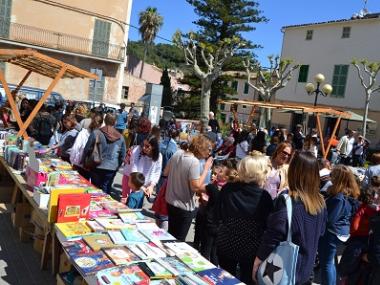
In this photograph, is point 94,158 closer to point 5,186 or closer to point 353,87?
point 5,186

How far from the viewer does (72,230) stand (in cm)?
362

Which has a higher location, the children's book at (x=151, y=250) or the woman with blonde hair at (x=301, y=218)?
the woman with blonde hair at (x=301, y=218)

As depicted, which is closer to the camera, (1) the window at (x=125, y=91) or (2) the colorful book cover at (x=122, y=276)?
(2) the colorful book cover at (x=122, y=276)

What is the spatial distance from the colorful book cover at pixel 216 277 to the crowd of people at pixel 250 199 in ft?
0.67

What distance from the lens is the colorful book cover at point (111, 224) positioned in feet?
12.2

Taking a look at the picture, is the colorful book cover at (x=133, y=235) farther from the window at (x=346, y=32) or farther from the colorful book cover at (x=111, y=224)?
the window at (x=346, y=32)

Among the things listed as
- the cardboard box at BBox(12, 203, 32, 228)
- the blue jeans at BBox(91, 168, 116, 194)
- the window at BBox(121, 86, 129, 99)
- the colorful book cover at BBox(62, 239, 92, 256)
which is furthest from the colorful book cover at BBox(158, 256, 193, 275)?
the window at BBox(121, 86, 129, 99)

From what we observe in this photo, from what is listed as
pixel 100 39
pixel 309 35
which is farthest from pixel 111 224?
Result: pixel 309 35

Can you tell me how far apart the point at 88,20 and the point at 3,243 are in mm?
24902

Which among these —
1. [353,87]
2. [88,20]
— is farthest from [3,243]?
[353,87]

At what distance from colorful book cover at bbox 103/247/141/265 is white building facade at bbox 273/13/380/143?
24.6 m

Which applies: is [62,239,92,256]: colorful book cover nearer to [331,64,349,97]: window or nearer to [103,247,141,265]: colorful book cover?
[103,247,141,265]: colorful book cover

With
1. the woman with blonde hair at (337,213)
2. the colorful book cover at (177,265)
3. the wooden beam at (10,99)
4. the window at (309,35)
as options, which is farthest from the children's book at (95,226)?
the window at (309,35)

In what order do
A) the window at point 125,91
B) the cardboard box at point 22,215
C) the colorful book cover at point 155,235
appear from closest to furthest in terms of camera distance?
the colorful book cover at point 155,235 → the cardboard box at point 22,215 → the window at point 125,91
